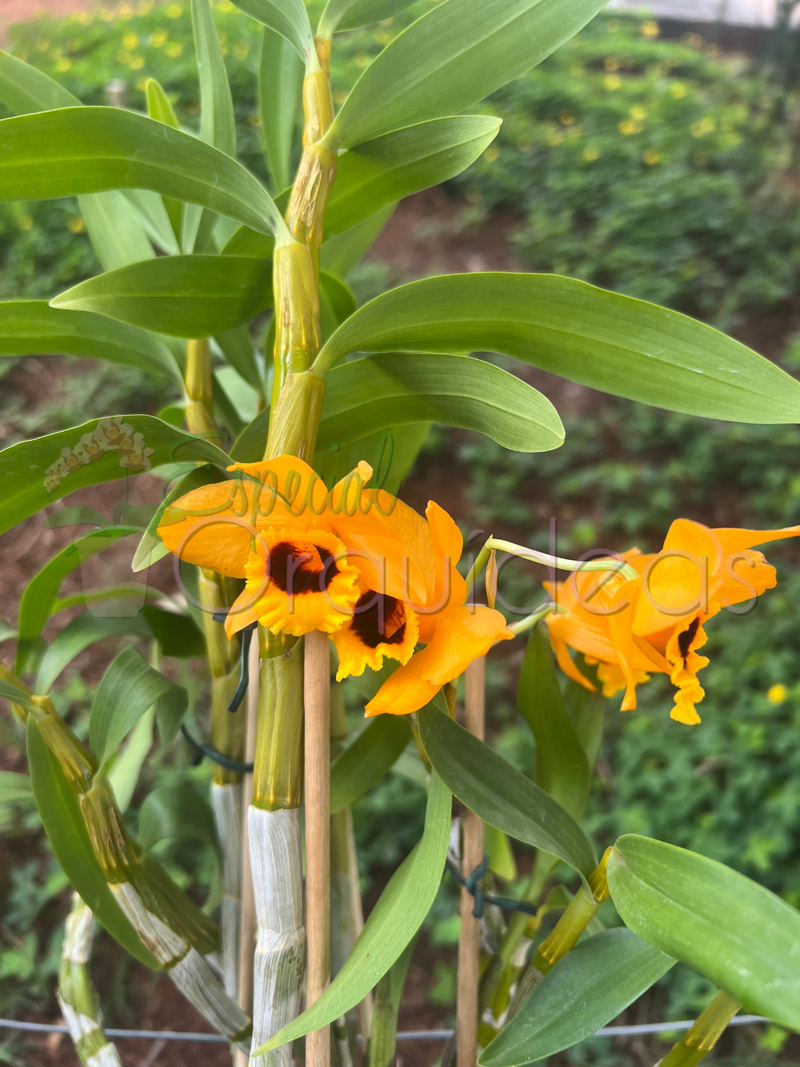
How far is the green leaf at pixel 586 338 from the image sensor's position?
413mm

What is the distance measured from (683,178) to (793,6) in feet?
2.33

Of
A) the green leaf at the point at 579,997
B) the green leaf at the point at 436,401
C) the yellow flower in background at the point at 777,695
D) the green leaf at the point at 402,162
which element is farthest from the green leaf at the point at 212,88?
the yellow flower in background at the point at 777,695

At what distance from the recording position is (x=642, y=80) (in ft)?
10.1

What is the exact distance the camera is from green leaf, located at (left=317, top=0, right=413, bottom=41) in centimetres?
52

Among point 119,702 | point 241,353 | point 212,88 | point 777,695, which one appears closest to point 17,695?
point 119,702

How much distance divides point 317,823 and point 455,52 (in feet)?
1.49

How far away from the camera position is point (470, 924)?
0.52 metres

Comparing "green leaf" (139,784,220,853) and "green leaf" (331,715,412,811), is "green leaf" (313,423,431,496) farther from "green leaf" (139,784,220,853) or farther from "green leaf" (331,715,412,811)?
"green leaf" (139,784,220,853)

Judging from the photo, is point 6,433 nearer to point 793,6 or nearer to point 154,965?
point 154,965

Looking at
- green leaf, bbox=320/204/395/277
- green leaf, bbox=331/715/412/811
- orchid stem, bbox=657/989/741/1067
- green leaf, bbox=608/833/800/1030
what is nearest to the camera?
green leaf, bbox=608/833/800/1030

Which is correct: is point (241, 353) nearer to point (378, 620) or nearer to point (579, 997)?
point (378, 620)

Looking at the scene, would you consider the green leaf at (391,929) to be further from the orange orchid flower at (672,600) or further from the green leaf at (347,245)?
the green leaf at (347,245)

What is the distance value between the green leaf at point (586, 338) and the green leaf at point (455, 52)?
17mm

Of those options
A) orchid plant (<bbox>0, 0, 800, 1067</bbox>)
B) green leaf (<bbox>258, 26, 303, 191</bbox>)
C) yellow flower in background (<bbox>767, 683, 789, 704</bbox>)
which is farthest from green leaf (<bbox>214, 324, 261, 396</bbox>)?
yellow flower in background (<bbox>767, 683, 789, 704</bbox>)
